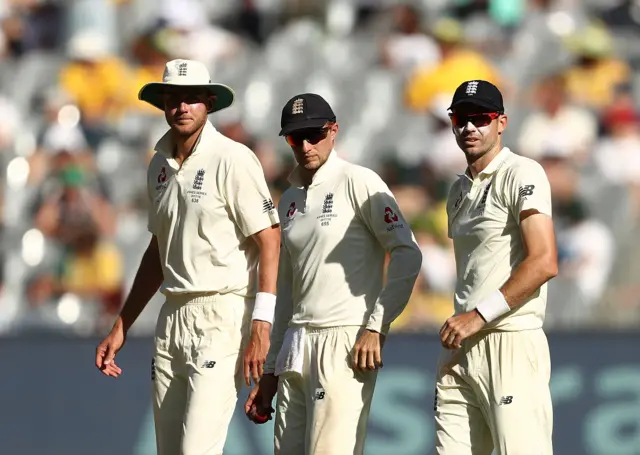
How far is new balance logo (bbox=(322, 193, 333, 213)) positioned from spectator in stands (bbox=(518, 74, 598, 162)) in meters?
5.02

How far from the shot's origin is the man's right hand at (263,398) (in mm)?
5945

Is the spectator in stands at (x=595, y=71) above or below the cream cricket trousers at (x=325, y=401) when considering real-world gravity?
above

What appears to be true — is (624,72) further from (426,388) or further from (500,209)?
A: (500,209)

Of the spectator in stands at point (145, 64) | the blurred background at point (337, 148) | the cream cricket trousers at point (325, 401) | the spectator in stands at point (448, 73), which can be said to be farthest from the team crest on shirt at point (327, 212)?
the spectator in stands at point (145, 64)

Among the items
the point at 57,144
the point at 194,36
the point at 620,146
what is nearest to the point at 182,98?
the point at 57,144

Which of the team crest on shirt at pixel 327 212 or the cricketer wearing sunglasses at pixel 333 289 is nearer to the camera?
the cricketer wearing sunglasses at pixel 333 289

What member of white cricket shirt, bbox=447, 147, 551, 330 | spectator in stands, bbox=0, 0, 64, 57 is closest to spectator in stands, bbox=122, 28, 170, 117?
spectator in stands, bbox=0, 0, 64, 57

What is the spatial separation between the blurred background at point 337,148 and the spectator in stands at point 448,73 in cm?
2

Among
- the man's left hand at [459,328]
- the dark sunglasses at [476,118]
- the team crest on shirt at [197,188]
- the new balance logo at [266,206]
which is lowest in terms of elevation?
the man's left hand at [459,328]

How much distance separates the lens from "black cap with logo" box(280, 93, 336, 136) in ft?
18.7

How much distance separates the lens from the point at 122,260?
10125 mm

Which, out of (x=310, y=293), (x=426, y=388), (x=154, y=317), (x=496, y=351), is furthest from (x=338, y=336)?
(x=154, y=317)

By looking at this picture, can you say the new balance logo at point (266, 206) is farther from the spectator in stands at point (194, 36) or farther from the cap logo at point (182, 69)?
the spectator in stands at point (194, 36)

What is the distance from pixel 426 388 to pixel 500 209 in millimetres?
3620
